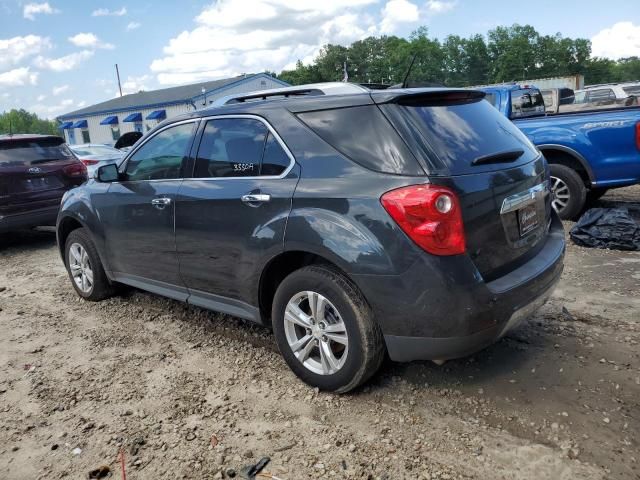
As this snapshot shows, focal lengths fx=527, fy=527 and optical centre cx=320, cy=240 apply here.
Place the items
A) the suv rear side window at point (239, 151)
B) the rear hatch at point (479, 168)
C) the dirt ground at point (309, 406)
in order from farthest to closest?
the suv rear side window at point (239, 151) → the rear hatch at point (479, 168) → the dirt ground at point (309, 406)

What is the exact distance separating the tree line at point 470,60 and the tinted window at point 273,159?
76.6 meters

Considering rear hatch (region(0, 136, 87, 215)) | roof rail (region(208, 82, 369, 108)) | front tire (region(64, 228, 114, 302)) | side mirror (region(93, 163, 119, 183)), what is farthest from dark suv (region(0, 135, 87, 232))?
roof rail (region(208, 82, 369, 108))

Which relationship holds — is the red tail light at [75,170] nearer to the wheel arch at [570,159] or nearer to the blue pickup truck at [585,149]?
the blue pickup truck at [585,149]

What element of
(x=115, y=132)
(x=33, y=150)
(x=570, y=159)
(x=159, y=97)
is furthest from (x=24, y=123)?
(x=570, y=159)

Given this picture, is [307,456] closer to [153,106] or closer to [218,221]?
[218,221]

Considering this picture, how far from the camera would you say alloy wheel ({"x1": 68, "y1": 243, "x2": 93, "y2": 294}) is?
16.9ft

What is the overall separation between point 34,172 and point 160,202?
483 centimetres

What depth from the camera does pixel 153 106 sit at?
37.5 metres

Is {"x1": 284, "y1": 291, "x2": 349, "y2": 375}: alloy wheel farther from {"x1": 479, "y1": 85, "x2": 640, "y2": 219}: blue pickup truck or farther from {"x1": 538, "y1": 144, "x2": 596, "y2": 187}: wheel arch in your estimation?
{"x1": 538, "y1": 144, "x2": 596, "y2": 187}: wheel arch

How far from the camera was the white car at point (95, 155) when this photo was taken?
1223 centimetres

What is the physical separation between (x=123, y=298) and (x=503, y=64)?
94.5 meters

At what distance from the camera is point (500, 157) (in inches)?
122

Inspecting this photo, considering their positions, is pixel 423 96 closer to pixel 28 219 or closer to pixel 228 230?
pixel 228 230

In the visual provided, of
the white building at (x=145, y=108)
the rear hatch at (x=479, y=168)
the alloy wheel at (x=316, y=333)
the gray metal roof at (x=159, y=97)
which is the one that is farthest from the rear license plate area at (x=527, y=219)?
the gray metal roof at (x=159, y=97)
